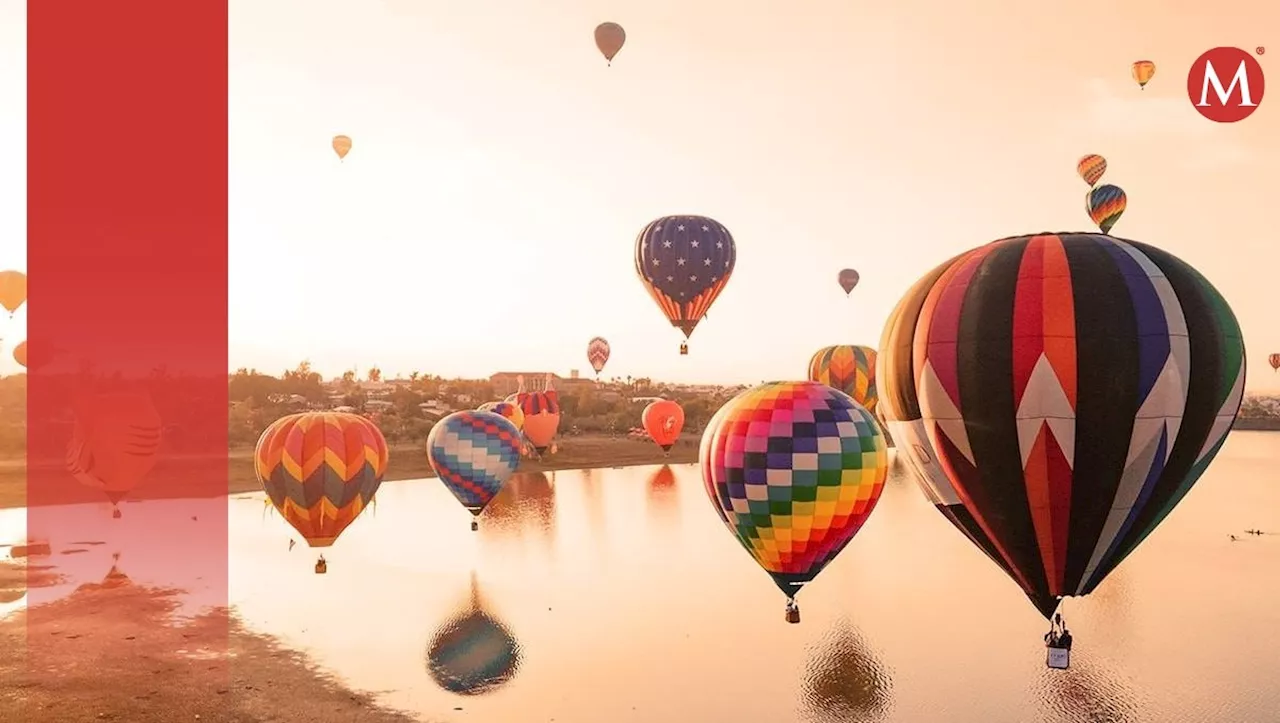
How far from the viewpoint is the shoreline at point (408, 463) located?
46631 millimetres

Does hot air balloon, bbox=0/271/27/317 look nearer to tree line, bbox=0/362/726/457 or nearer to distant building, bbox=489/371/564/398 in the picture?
tree line, bbox=0/362/726/457

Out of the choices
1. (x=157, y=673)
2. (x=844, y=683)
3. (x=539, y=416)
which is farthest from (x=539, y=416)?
(x=844, y=683)

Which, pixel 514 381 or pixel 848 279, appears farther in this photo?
pixel 514 381

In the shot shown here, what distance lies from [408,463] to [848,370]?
92.0 ft

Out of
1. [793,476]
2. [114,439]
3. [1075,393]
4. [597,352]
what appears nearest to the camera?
[1075,393]

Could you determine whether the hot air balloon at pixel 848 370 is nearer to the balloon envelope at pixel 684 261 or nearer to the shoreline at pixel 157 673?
the balloon envelope at pixel 684 261

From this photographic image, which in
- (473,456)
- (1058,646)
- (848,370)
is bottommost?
(1058,646)

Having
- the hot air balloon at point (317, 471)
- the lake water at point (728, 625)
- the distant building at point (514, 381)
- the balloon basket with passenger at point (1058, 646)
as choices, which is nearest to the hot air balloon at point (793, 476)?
the lake water at point (728, 625)

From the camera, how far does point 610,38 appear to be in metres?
41.5

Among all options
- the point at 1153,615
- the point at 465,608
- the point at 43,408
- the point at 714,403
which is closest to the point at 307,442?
the point at 465,608

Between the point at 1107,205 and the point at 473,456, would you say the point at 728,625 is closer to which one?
the point at 473,456

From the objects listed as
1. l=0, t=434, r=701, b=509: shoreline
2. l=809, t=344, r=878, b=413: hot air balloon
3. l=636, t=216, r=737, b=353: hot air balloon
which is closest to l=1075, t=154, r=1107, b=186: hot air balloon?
l=809, t=344, r=878, b=413: hot air balloon

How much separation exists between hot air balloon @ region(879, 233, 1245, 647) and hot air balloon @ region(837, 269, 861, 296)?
46071 mm

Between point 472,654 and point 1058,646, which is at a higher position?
point 1058,646
